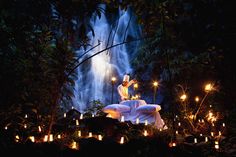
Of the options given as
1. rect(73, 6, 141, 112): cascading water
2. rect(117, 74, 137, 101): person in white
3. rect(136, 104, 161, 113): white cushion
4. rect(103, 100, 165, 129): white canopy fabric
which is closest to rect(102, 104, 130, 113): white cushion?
rect(103, 100, 165, 129): white canopy fabric

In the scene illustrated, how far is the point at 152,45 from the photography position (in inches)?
531

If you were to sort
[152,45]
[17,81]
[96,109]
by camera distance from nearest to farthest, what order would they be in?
[17,81] → [96,109] → [152,45]

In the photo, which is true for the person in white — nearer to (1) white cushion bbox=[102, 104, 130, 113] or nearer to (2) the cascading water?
(1) white cushion bbox=[102, 104, 130, 113]

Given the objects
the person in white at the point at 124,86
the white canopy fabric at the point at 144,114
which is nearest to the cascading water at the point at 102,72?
the person in white at the point at 124,86

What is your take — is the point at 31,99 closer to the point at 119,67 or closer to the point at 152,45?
the point at 152,45

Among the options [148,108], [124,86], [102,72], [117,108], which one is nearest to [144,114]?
[148,108]

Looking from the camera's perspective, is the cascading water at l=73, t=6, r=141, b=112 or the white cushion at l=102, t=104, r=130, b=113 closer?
the white cushion at l=102, t=104, r=130, b=113

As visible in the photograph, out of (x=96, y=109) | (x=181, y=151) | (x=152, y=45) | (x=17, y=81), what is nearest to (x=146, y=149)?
(x=181, y=151)

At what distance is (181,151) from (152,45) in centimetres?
892

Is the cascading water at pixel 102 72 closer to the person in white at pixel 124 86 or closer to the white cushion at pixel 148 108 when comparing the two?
the person in white at pixel 124 86

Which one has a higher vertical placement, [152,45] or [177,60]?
[152,45]

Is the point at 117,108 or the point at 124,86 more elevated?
the point at 124,86

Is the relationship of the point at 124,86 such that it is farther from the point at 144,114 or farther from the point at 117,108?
the point at 144,114

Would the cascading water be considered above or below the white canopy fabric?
above
